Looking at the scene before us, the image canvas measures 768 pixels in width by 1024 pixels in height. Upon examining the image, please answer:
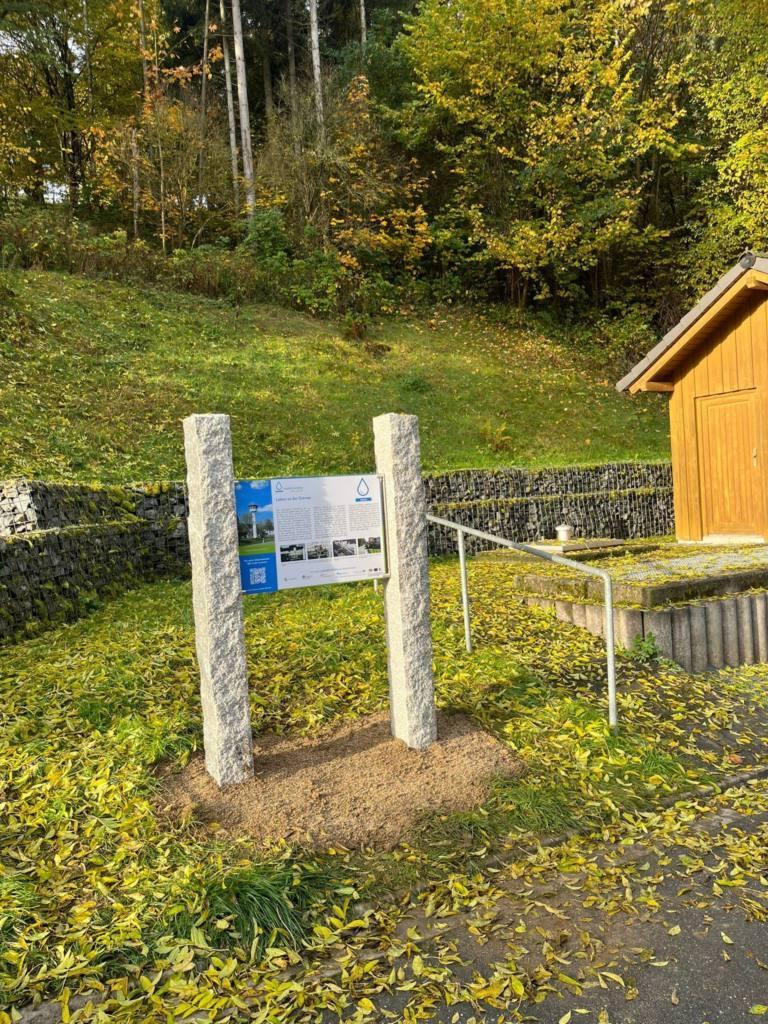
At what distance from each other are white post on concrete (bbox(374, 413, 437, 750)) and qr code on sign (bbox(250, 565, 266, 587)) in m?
0.81

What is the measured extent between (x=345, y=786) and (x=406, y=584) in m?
→ 1.25

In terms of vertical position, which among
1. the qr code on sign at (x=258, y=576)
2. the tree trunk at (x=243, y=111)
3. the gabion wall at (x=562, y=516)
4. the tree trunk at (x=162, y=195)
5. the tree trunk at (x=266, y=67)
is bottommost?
the gabion wall at (x=562, y=516)

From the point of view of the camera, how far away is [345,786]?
4191mm

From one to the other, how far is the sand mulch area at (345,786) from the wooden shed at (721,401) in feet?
25.1

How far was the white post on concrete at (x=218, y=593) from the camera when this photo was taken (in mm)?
4047

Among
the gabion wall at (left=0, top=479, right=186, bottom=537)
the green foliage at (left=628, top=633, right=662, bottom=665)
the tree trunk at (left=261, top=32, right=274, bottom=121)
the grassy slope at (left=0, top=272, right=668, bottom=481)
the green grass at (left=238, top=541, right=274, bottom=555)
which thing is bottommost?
the green foliage at (left=628, top=633, right=662, bottom=665)

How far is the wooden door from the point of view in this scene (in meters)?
10.5

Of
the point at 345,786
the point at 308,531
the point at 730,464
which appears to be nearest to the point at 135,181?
the point at 730,464

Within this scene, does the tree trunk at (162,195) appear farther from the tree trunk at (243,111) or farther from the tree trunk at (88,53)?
the tree trunk at (88,53)

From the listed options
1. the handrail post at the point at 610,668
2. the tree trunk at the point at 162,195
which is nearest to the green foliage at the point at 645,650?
the handrail post at the point at 610,668

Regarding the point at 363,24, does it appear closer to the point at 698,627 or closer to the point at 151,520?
the point at 151,520

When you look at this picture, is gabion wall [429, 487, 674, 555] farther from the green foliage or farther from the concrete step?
the green foliage

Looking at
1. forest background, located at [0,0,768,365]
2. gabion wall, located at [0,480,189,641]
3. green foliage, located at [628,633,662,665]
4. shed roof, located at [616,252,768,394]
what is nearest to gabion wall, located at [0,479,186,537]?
gabion wall, located at [0,480,189,641]

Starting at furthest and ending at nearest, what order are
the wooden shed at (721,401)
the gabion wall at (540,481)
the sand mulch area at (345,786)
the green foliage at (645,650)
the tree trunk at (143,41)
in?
1. the tree trunk at (143,41)
2. the gabion wall at (540,481)
3. the wooden shed at (721,401)
4. the green foliage at (645,650)
5. the sand mulch area at (345,786)
